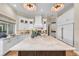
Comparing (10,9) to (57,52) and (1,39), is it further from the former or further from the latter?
(57,52)

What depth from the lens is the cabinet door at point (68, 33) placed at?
185 centimetres

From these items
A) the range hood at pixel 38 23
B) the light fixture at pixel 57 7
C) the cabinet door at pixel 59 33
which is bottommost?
the cabinet door at pixel 59 33

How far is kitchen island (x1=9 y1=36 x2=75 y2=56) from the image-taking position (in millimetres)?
1787

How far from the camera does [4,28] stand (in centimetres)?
198

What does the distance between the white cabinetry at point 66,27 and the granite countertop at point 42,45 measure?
0.40ft

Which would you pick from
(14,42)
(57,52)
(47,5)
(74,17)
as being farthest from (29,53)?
(74,17)

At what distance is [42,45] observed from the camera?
189 cm

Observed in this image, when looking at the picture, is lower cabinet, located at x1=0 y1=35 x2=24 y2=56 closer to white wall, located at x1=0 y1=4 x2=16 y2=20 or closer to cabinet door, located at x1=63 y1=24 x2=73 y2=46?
white wall, located at x1=0 y1=4 x2=16 y2=20

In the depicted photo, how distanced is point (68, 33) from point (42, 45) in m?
0.55

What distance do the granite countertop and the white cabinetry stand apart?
4.8 inches

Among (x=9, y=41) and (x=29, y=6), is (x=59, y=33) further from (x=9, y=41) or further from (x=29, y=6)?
(x=9, y=41)

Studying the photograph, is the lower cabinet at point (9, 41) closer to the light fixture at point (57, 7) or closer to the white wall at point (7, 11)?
the white wall at point (7, 11)

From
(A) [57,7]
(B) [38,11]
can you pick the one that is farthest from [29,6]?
(A) [57,7]

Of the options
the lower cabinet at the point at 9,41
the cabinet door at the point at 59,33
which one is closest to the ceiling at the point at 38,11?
the cabinet door at the point at 59,33
